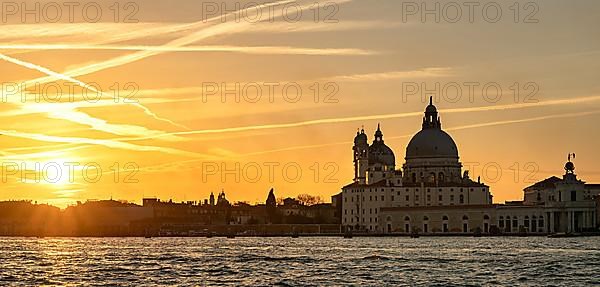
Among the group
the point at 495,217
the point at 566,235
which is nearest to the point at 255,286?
the point at 566,235

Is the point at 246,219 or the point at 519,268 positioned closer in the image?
the point at 519,268

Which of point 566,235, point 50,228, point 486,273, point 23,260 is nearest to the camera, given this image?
point 486,273

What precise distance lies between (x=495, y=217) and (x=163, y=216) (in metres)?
61.2

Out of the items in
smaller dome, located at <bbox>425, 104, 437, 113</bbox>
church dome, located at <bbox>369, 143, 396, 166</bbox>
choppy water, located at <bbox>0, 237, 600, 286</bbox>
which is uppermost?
smaller dome, located at <bbox>425, 104, 437, 113</bbox>

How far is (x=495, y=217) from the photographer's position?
13700cm

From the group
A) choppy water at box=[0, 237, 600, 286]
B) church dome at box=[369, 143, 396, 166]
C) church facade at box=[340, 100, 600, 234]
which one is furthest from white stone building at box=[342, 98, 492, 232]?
choppy water at box=[0, 237, 600, 286]

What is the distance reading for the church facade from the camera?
13650 cm

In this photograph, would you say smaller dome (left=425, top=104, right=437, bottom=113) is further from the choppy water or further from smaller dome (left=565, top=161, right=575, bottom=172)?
the choppy water

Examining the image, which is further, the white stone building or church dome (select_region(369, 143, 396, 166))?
church dome (select_region(369, 143, 396, 166))

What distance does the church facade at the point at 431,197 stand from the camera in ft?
448

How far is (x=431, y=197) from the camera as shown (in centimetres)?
14500

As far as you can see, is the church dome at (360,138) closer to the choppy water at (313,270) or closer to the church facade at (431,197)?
the church facade at (431,197)

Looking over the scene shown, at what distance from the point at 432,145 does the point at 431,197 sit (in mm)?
6041

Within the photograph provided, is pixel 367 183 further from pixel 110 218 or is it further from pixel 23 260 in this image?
pixel 23 260
